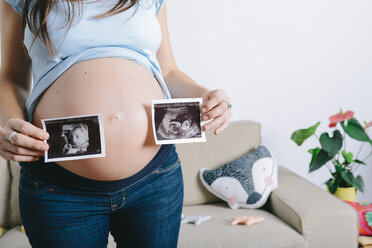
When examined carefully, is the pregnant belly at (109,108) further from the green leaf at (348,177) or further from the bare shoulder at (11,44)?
the green leaf at (348,177)

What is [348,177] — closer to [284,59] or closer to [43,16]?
[284,59]

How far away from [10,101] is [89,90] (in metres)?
0.19

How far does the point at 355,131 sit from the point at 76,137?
1.79 meters

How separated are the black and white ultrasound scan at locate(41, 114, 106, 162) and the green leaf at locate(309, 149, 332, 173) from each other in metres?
1.62

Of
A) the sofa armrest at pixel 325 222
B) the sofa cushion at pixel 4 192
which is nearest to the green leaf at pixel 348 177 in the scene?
the sofa armrest at pixel 325 222

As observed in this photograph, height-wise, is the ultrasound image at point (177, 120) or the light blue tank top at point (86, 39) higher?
the light blue tank top at point (86, 39)

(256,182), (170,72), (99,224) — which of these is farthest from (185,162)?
(99,224)

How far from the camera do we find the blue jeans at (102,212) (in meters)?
0.80

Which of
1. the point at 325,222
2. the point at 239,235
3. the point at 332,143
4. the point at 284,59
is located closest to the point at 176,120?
the point at 239,235

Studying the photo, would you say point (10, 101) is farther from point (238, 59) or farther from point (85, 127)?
point (238, 59)

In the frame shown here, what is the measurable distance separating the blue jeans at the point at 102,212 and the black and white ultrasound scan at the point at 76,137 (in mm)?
85

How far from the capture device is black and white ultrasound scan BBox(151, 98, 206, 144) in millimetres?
852

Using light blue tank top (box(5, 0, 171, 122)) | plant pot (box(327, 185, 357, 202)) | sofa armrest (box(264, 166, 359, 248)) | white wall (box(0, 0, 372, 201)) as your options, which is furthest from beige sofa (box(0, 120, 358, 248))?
light blue tank top (box(5, 0, 171, 122))

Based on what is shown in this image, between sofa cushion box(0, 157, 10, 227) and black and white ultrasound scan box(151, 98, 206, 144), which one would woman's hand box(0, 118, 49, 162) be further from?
sofa cushion box(0, 157, 10, 227)
